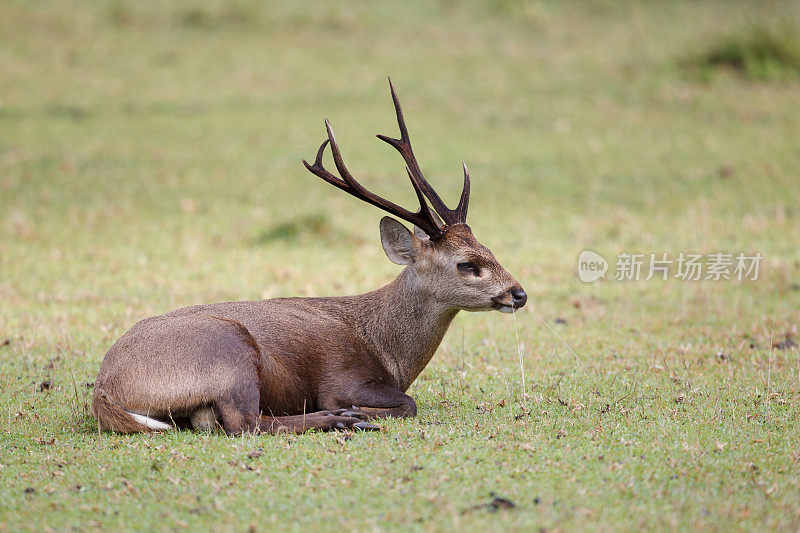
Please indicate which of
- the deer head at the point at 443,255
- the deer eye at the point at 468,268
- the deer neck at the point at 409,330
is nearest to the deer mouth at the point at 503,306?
the deer head at the point at 443,255

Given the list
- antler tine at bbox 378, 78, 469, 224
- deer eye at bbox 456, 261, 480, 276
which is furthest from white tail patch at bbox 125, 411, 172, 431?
antler tine at bbox 378, 78, 469, 224

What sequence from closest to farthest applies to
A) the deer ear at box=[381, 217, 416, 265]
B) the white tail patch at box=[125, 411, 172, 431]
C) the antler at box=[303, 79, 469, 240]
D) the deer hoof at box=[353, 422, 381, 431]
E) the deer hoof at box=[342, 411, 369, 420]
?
the white tail patch at box=[125, 411, 172, 431] < the deer hoof at box=[353, 422, 381, 431] < the deer hoof at box=[342, 411, 369, 420] < the antler at box=[303, 79, 469, 240] < the deer ear at box=[381, 217, 416, 265]

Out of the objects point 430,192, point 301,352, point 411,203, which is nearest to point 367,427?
point 301,352

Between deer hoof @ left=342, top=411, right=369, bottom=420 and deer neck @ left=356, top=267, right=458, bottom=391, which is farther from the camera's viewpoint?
deer neck @ left=356, top=267, right=458, bottom=391

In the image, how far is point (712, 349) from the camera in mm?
9539

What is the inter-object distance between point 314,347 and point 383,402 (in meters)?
0.66

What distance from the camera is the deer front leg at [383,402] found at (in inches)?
280

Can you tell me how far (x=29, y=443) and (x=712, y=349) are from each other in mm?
6271

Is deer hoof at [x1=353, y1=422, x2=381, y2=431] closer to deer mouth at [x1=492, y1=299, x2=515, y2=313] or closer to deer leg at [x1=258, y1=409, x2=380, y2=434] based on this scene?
deer leg at [x1=258, y1=409, x2=380, y2=434]

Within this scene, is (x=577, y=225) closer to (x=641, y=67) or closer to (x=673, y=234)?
(x=673, y=234)

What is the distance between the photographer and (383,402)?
717 cm

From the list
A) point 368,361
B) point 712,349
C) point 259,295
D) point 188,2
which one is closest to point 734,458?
point 368,361

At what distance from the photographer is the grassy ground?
5578mm

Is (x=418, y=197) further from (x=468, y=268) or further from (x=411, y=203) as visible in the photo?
(x=411, y=203)
